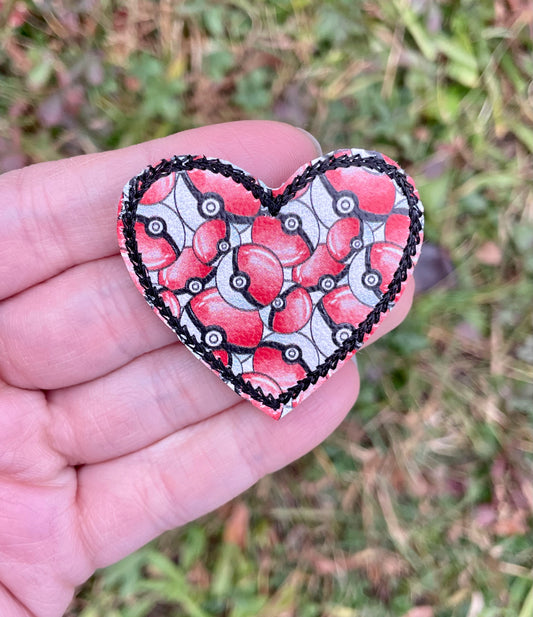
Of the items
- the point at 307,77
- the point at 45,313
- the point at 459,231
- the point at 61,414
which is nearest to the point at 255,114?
the point at 307,77

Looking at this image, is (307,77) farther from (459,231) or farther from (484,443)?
(484,443)

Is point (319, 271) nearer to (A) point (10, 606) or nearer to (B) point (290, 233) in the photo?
(B) point (290, 233)

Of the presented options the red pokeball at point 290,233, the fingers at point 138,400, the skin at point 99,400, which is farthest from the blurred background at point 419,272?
the red pokeball at point 290,233

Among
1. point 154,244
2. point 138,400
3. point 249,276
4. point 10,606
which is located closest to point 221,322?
point 249,276

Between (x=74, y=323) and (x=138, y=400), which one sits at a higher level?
(x=74, y=323)

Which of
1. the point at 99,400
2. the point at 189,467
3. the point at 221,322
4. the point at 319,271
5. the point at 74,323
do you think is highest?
the point at 319,271

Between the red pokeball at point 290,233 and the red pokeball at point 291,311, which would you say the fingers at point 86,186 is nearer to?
the red pokeball at point 290,233

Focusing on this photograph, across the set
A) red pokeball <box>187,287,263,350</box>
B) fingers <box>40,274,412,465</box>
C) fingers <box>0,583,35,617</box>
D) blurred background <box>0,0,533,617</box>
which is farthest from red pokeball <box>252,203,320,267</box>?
fingers <box>0,583,35,617</box>
